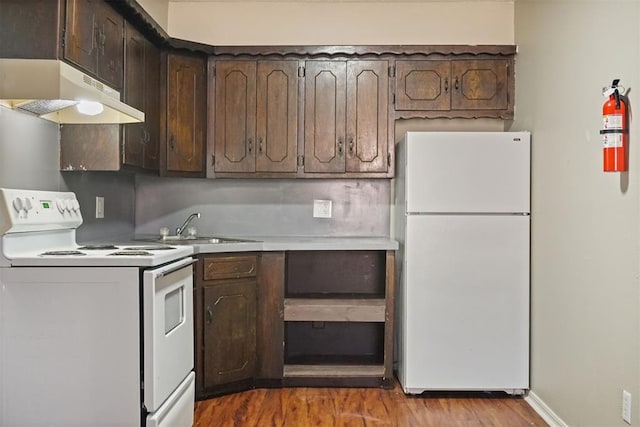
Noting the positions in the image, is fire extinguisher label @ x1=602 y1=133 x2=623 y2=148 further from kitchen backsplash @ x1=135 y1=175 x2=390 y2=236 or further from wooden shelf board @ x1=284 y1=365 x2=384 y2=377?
wooden shelf board @ x1=284 y1=365 x2=384 y2=377

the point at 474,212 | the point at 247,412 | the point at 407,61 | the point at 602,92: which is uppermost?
the point at 407,61

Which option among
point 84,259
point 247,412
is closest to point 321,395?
point 247,412

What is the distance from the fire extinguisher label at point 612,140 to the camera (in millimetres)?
2051

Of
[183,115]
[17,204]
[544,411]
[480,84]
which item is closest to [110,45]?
[183,115]

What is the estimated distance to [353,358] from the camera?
3.59 metres

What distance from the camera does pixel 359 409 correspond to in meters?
2.92

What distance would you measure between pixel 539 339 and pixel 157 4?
315 centimetres

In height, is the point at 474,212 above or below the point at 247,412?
above

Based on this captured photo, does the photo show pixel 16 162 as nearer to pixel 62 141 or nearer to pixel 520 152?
pixel 62 141

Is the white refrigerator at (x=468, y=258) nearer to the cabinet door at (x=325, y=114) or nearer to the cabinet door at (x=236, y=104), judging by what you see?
the cabinet door at (x=325, y=114)

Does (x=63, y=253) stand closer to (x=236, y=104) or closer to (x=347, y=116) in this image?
(x=236, y=104)

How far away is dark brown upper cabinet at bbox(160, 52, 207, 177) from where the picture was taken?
3.29 meters

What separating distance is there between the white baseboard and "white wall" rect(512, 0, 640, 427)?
3cm

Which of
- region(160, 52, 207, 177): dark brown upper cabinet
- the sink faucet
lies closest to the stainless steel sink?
the sink faucet
